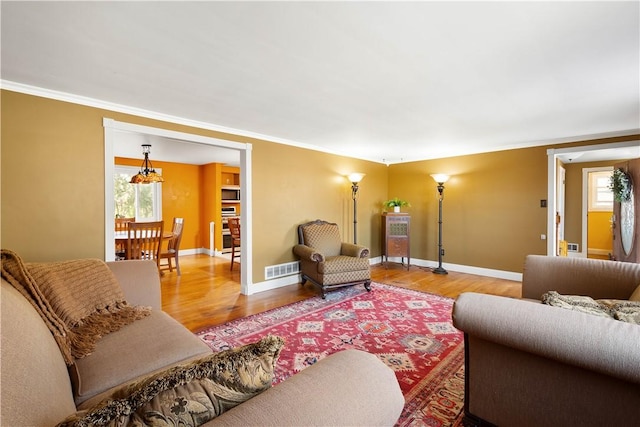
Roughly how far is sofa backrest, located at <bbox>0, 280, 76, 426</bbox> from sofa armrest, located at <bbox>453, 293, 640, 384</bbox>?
58.5 inches

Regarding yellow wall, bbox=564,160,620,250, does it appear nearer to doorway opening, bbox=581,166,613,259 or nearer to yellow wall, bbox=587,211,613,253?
doorway opening, bbox=581,166,613,259

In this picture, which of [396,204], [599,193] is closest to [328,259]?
[396,204]

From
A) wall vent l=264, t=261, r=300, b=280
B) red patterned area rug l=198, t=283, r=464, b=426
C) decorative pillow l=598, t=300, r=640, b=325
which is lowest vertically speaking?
red patterned area rug l=198, t=283, r=464, b=426

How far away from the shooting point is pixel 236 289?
429 cm

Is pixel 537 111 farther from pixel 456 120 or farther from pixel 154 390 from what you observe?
pixel 154 390

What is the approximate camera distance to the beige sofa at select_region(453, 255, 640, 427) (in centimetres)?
105

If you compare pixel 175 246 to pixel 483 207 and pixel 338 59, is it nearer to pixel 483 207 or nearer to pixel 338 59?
pixel 338 59

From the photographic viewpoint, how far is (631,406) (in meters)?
1.10

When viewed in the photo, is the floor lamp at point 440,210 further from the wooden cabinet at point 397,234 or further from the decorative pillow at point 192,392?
the decorative pillow at point 192,392

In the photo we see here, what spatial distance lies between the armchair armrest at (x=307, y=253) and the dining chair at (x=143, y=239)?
2.18 meters

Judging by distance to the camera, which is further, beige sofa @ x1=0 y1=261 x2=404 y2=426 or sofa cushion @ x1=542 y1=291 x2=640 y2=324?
sofa cushion @ x1=542 y1=291 x2=640 y2=324

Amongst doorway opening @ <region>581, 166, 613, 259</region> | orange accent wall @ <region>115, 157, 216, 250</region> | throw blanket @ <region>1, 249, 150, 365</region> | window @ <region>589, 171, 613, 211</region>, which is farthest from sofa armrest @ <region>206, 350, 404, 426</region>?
window @ <region>589, 171, 613, 211</region>

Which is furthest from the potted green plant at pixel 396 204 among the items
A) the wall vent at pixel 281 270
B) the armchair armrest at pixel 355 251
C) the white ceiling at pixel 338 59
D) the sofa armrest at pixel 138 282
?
the sofa armrest at pixel 138 282

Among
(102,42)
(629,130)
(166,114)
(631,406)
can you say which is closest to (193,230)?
(166,114)
